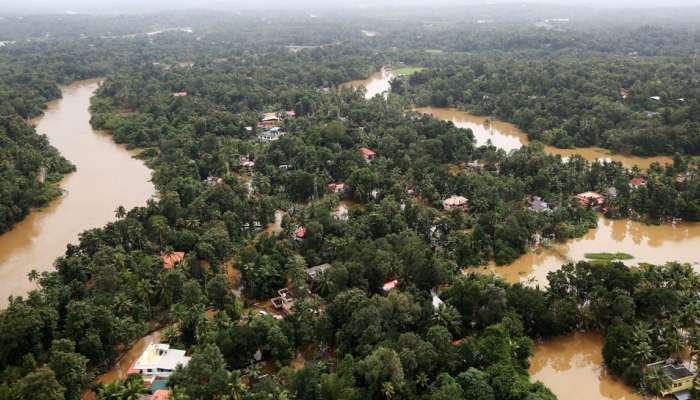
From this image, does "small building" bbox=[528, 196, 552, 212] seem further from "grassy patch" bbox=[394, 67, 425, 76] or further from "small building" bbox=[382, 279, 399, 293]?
"grassy patch" bbox=[394, 67, 425, 76]

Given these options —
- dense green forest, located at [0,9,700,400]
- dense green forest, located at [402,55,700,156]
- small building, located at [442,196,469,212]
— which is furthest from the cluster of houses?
small building, located at [442,196,469,212]

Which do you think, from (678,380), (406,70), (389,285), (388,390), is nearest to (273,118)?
(389,285)

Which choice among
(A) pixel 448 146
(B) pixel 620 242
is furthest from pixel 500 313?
(A) pixel 448 146

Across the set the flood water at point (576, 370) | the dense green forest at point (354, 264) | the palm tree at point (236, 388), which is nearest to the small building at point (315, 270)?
the dense green forest at point (354, 264)

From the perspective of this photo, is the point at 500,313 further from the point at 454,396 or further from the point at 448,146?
the point at 448,146

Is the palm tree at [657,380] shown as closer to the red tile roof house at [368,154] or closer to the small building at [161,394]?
the small building at [161,394]

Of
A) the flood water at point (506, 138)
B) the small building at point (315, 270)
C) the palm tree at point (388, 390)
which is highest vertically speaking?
the palm tree at point (388, 390)
